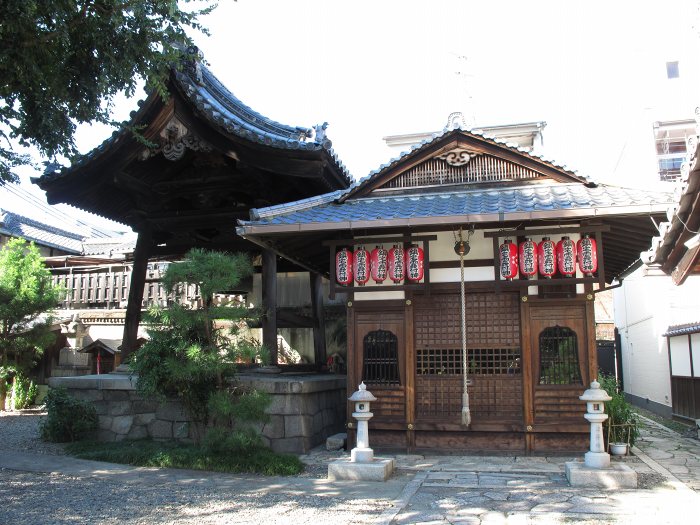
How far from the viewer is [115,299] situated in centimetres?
2028

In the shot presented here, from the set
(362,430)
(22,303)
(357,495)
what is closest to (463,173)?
(362,430)

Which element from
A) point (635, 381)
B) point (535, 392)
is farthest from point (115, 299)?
point (635, 381)

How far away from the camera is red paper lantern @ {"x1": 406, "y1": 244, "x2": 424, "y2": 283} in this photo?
10.3 m

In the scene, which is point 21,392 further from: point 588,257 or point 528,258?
point 588,257

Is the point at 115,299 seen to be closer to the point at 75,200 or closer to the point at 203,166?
the point at 75,200

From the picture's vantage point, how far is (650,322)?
19859 millimetres

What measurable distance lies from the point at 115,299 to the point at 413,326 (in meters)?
13.5

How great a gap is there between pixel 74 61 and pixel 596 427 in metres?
9.04

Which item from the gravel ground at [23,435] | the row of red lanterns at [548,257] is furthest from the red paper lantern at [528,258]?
the gravel ground at [23,435]

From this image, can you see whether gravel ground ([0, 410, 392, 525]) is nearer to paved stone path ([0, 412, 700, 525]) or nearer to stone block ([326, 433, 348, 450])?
paved stone path ([0, 412, 700, 525])

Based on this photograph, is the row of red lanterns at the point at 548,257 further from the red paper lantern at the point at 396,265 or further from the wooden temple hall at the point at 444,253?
the red paper lantern at the point at 396,265

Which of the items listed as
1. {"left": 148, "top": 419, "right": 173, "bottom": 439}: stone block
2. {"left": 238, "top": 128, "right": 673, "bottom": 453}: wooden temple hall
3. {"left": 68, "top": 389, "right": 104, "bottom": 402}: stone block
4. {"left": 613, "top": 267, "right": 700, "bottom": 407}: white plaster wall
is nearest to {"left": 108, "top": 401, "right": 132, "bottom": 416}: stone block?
{"left": 68, "top": 389, "right": 104, "bottom": 402}: stone block

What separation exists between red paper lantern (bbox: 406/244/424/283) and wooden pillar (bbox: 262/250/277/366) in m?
3.05

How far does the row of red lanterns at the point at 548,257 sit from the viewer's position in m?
9.70
